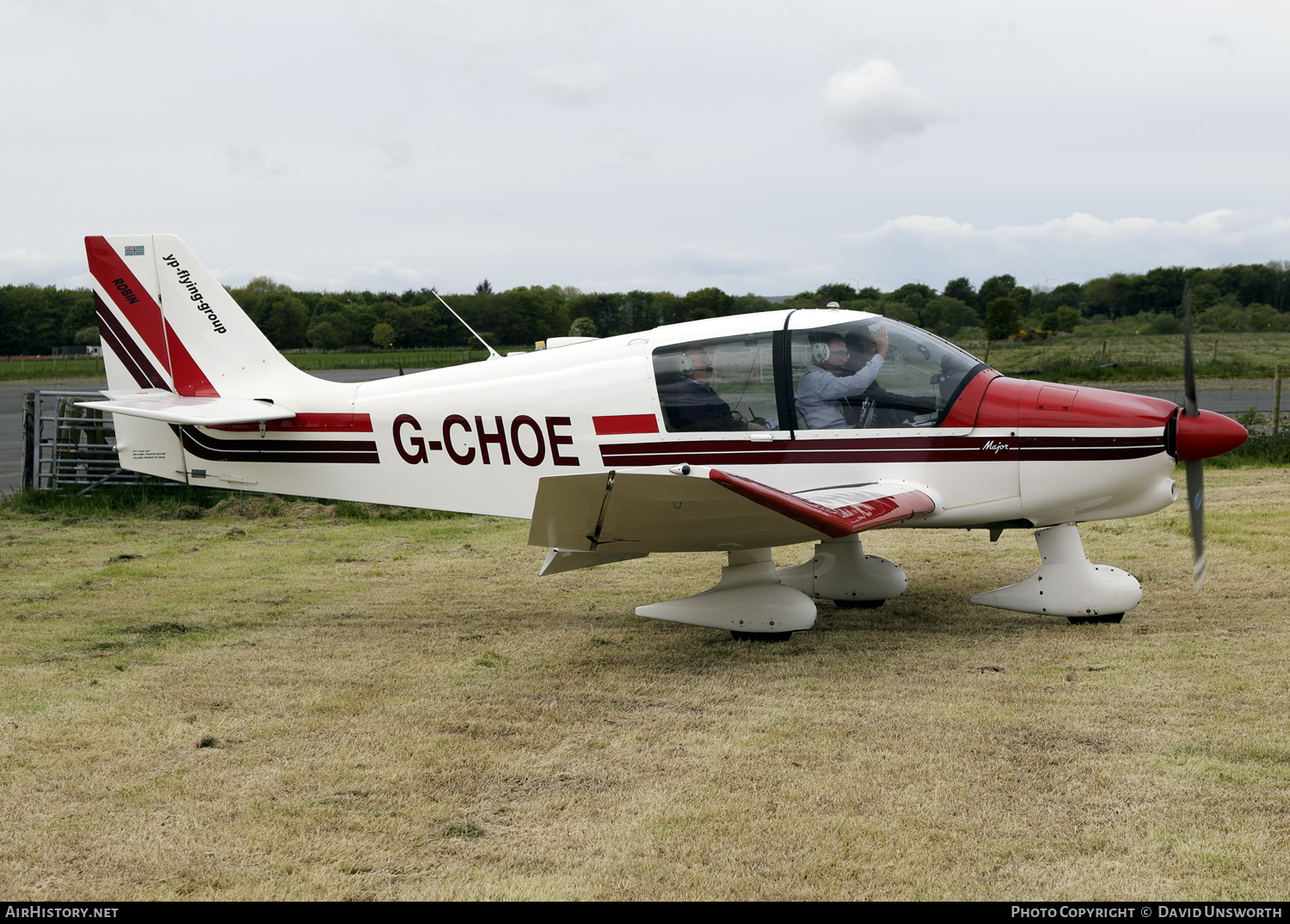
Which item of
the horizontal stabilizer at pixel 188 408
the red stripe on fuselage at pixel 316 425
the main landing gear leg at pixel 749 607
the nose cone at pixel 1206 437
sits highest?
the horizontal stabilizer at pixel 188 408

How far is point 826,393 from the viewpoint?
20.0ft

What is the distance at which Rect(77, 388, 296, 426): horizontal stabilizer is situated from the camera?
21.9ft

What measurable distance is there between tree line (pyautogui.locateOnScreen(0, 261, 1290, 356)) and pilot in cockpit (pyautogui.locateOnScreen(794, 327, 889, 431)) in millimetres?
1663

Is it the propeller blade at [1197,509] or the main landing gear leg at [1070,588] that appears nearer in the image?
the propeller blade at [1197,509]

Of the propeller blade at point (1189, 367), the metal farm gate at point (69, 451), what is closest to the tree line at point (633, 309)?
the propeller blade at point (1189, 367)

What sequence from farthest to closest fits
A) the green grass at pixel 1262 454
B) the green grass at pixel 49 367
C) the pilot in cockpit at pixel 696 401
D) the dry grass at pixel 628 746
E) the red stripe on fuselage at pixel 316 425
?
the green grass at pixel 49 367 → the green grass at pixel 1262 454 → the red stripe on fuselage at pixel 316 425 → the pilot in cockpit at pixel 696 401 → the dry grass at pixel 628 746

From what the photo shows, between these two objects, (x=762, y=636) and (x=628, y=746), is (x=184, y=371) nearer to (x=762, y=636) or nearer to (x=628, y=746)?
(x=762, y=636)

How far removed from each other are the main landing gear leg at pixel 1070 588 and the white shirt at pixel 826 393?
1.58 metres

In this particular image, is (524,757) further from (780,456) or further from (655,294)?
(655,294)

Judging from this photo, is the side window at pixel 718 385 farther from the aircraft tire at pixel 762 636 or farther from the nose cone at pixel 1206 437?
the nose cone at pixel 1206 437

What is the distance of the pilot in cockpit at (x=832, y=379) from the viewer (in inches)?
239

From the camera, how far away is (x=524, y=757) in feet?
14.0

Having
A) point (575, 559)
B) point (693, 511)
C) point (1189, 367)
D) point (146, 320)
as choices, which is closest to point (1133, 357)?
point (1189, 367)

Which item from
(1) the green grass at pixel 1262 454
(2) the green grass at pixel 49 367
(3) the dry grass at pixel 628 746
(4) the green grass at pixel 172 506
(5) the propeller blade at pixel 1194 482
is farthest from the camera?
(2) the green grass at pixel 49 367
